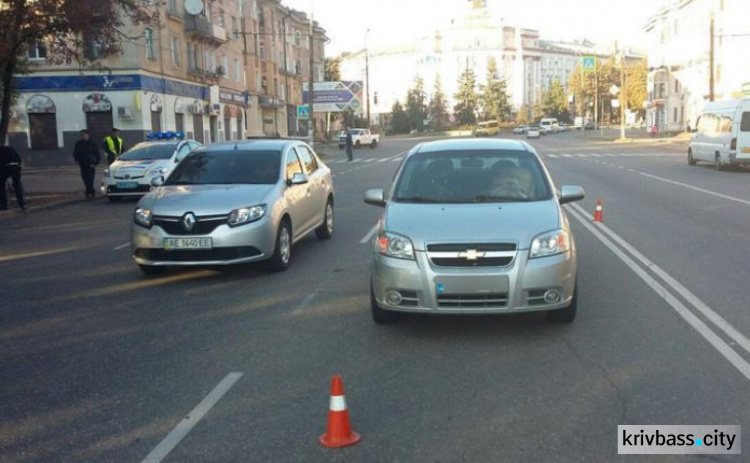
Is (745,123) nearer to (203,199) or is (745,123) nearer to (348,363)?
(203,199)

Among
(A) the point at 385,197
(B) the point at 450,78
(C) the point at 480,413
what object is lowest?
(C) the point at 480,413

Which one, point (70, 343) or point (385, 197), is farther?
point (385, 197)

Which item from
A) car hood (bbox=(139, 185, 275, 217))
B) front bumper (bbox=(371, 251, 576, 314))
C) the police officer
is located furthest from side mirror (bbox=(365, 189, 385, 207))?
the police officer

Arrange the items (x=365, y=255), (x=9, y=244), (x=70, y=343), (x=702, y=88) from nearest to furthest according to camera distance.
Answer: (x=70, y=343) < (x=365, y=255) < (x=9, y=244) < (x=702, y=88)

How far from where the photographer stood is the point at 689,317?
678 centimetres

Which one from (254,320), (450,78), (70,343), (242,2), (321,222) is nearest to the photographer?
(70,343)

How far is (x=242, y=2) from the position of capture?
58031 millimetres

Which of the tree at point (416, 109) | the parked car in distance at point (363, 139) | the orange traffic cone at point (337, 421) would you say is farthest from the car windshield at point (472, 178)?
the tree at point (416, 109)

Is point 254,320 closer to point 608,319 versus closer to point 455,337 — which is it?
point 455,337

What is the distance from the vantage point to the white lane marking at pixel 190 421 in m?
4.14

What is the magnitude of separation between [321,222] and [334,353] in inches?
235

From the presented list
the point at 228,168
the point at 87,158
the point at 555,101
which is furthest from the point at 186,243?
the point at 555,101

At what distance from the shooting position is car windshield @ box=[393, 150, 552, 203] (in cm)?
705

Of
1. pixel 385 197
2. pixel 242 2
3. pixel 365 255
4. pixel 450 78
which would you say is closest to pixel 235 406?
pixel 385 197
